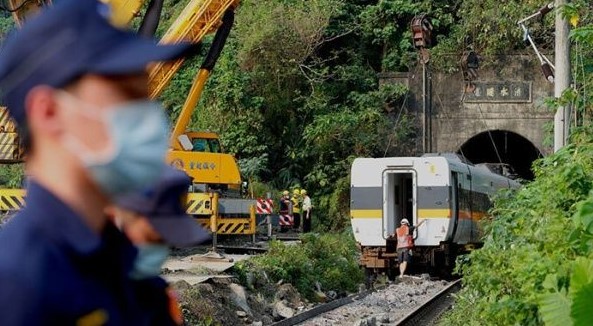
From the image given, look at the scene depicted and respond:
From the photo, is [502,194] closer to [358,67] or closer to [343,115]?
[343,115]

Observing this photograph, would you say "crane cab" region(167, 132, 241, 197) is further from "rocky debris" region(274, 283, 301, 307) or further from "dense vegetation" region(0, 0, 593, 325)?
"rocky debris" region(274, 283, 301, 307)

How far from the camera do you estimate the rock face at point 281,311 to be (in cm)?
1352

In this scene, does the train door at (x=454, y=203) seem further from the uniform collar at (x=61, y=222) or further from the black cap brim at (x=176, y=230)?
the uniform collar at (x=61, y=222)

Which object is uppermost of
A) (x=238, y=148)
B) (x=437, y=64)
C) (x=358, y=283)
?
(x=437, y=64)

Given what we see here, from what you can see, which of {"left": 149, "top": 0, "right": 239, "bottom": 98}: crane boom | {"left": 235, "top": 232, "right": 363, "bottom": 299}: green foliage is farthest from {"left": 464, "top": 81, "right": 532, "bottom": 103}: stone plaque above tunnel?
{"left": 149, "top": 0, "right": 239, "bottom": 98}: crane boom

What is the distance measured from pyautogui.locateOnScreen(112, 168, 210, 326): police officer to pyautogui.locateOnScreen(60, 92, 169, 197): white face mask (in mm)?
44

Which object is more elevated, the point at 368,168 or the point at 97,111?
the point at 97,111

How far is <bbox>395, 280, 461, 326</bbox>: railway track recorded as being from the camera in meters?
13.7

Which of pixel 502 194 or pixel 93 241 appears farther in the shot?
pixel 502 194

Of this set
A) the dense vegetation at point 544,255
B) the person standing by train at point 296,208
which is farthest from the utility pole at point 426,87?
the dense vegetation at point 544,255

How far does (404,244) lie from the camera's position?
19422 millimetres

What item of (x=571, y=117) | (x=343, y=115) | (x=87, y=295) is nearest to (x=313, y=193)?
(x=343, y=115)

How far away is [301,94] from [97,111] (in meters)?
30.8

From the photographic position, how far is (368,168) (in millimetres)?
20266
